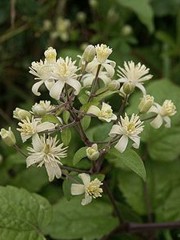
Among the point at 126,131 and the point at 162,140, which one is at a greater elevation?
the point at 126,131

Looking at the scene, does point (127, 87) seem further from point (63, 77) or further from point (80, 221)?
point (80, 221)

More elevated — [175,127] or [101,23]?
[101,23]

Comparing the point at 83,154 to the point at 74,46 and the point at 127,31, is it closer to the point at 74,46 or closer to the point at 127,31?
the point at 127,31

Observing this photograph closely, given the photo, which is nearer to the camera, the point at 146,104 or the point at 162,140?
the point at 146,104

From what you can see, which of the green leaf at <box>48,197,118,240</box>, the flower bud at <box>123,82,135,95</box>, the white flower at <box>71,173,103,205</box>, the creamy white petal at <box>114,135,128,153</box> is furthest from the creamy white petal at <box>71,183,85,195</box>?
the green leaf at <box>48,197,118,240</box>

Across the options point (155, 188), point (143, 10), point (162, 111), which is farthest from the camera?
point (143, 10)

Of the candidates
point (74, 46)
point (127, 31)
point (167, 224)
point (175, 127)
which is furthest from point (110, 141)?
point (74, 46)

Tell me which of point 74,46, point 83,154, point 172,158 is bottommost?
point 172,158

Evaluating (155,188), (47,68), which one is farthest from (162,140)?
(47,68)
